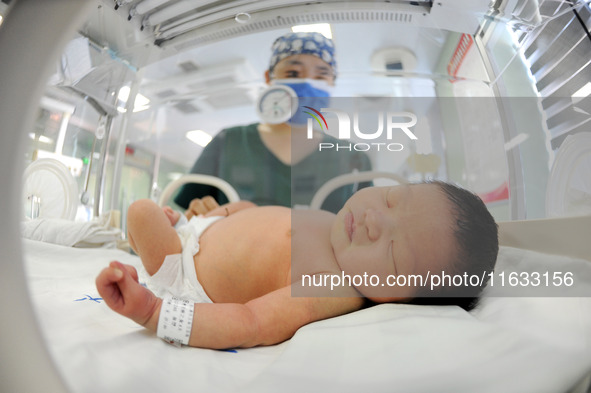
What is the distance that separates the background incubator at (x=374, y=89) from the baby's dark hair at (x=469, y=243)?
0.01m

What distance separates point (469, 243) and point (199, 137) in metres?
0.42

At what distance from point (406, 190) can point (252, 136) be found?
0.25 metres

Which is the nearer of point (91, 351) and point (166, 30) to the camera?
point (91, 351)

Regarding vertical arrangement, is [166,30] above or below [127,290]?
above

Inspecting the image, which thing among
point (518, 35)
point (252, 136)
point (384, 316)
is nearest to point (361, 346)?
point (384, 316)

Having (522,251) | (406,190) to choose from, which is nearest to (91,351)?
(406,190)

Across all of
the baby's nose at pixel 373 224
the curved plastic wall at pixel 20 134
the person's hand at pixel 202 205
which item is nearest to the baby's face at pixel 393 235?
the baby's nose at pixel 373 224

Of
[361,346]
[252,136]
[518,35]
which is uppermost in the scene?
[518,35]

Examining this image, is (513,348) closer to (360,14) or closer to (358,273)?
(358,273)

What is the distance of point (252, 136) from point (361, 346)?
0.34m

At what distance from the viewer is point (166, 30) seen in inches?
18.0

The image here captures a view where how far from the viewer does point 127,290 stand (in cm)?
38

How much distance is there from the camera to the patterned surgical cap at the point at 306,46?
1.52 ft

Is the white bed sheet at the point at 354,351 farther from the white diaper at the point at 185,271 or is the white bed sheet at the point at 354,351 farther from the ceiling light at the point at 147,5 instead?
the ceiling light at the point at 147,5
